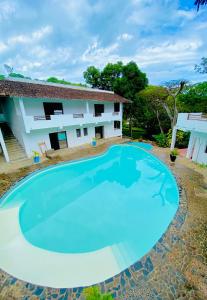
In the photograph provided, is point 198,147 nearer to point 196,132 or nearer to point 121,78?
point 196,132

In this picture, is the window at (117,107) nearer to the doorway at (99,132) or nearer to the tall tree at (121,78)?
the tall tree at (121,78)

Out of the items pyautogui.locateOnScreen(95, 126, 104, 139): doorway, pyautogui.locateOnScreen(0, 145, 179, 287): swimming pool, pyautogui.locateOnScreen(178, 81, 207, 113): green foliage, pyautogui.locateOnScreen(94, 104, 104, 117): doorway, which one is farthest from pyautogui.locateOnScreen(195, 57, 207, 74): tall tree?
pyautogui.locateOnScreen(95, 126, 104, 139): doorway

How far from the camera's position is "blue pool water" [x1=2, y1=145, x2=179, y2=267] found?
520 centimetres

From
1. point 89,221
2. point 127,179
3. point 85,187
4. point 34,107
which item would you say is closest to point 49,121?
point 34,107

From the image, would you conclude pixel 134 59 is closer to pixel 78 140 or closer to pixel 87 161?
pixel 78 140

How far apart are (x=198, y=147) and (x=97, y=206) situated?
30.6ft

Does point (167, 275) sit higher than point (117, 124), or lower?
lower

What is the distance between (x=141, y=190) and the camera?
27.7 ft

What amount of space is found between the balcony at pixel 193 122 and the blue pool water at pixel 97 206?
369 centimetres

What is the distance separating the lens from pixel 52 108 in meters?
13.2

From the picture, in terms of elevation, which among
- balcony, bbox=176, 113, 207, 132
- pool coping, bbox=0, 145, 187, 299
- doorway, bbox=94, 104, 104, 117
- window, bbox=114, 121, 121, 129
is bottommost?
pool coping, bbox=0, 145, 187, 299

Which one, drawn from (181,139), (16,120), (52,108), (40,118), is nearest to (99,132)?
(52,108)

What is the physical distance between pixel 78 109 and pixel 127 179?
9908mm

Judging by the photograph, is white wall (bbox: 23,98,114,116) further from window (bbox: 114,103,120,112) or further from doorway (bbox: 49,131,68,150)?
doorway (bbox: 49,131,68,150)
